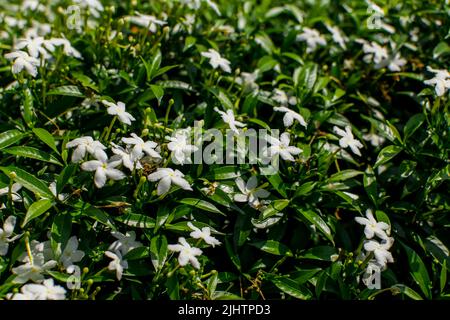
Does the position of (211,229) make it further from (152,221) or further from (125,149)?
(125,149)

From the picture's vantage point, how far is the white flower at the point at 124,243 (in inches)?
69.6

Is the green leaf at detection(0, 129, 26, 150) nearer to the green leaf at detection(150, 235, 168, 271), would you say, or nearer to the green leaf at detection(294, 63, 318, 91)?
the green leaf at detection(150, 235, 168, 271)

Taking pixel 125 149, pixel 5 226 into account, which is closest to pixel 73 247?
pixel 5 226

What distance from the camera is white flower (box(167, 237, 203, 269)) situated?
1.67 metres

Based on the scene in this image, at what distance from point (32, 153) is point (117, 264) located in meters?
0.52

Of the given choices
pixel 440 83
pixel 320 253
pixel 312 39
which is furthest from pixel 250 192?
pixel 312 39

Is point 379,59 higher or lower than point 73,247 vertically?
higher

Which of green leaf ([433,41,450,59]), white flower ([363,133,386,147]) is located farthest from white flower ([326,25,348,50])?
white flower ([363,133,386,147])

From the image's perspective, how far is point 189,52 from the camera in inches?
98.5

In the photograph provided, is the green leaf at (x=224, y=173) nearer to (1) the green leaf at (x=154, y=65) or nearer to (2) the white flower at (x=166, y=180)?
(2) the white flower at (x=166, y=180)

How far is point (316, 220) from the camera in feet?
6.39

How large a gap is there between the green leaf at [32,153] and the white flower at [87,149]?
166 mm

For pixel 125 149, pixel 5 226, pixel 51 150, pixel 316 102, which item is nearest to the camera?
pixel 5 226
